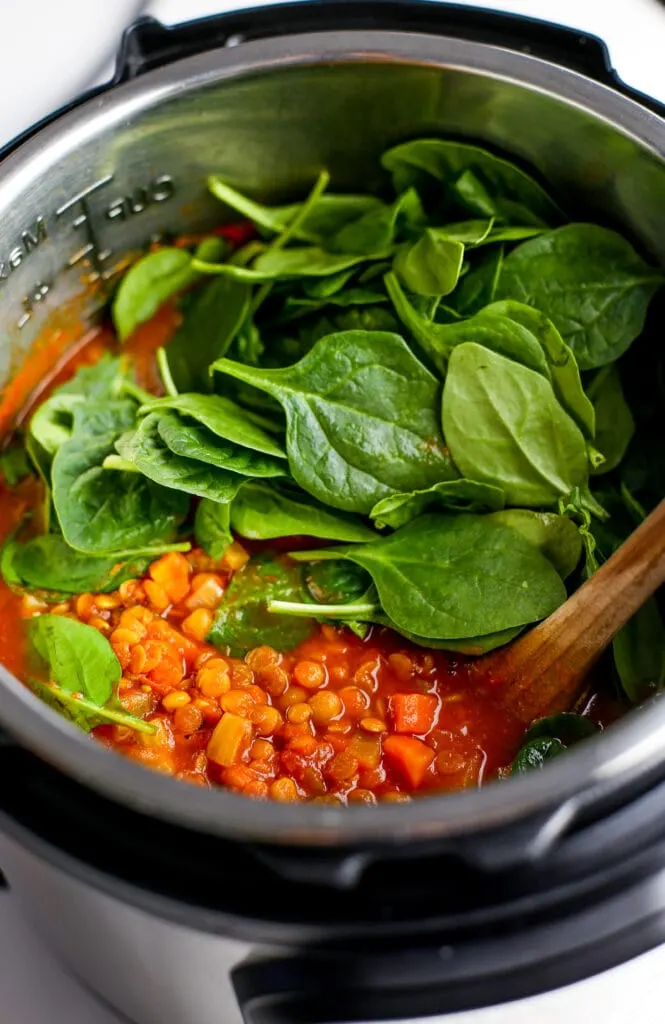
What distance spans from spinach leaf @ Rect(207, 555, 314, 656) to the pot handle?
0.48m

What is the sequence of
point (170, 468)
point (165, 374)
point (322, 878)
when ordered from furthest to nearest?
point (165, 374)
point (170, 468)
point (322, 878)

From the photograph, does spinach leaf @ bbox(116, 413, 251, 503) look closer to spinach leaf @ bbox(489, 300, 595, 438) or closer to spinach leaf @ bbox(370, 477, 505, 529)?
spinach leaf @ bbox(370, 477, 505, 529)

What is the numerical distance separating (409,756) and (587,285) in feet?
1.57

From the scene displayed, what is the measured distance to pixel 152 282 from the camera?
109 centimetres

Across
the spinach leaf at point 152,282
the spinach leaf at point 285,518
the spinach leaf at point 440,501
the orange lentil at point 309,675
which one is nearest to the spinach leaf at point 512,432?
the spinach leaf at point 440,501

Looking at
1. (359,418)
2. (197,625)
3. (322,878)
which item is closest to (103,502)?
(197,625)

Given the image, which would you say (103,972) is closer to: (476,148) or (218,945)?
(218,945)

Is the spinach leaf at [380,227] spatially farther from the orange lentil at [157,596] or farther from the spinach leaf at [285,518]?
the orange lentil at [157,596]

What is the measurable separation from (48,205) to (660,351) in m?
0.61

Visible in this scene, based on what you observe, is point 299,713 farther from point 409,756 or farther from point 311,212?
point 311,212

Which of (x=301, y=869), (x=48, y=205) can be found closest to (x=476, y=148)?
(x=48, y=205)

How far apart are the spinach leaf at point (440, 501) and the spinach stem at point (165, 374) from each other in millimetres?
250

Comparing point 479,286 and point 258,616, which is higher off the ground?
point 479,286

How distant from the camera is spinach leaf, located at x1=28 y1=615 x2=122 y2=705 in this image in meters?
0.89
